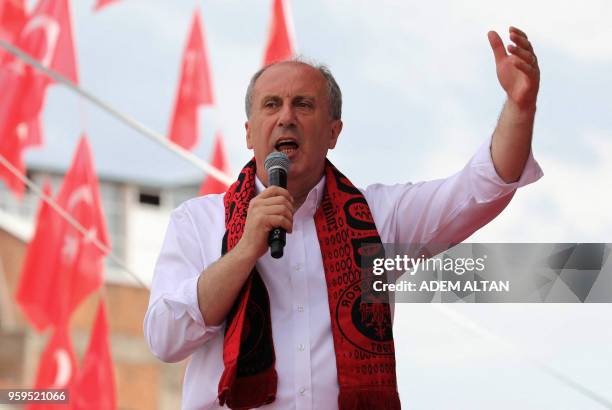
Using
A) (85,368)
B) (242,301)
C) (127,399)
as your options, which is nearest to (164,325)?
(242,301)

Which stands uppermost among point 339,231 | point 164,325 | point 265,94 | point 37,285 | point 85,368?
point 37,285

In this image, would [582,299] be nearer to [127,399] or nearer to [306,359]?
[306,359]

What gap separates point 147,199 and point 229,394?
20242 millimetres

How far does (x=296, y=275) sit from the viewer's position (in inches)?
118

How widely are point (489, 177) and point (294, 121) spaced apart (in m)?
0.61

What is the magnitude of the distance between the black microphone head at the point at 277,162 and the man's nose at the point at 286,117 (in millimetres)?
128

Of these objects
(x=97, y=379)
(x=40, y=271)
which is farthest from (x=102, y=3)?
(x=97, y=379)

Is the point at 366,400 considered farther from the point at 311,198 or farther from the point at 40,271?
the point at 40,271

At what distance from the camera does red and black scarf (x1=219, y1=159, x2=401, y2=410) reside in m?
2.82

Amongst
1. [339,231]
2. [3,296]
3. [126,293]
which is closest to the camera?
[339,231]

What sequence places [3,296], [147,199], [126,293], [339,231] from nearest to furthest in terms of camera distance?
[339,231], [3,296], [126,293], [147,199]

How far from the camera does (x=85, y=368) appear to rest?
1033cm

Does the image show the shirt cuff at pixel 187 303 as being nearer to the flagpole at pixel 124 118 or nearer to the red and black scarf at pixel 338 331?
the red and black scarf at pixel 338 331

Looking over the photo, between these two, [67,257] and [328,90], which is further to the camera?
[67,257]
